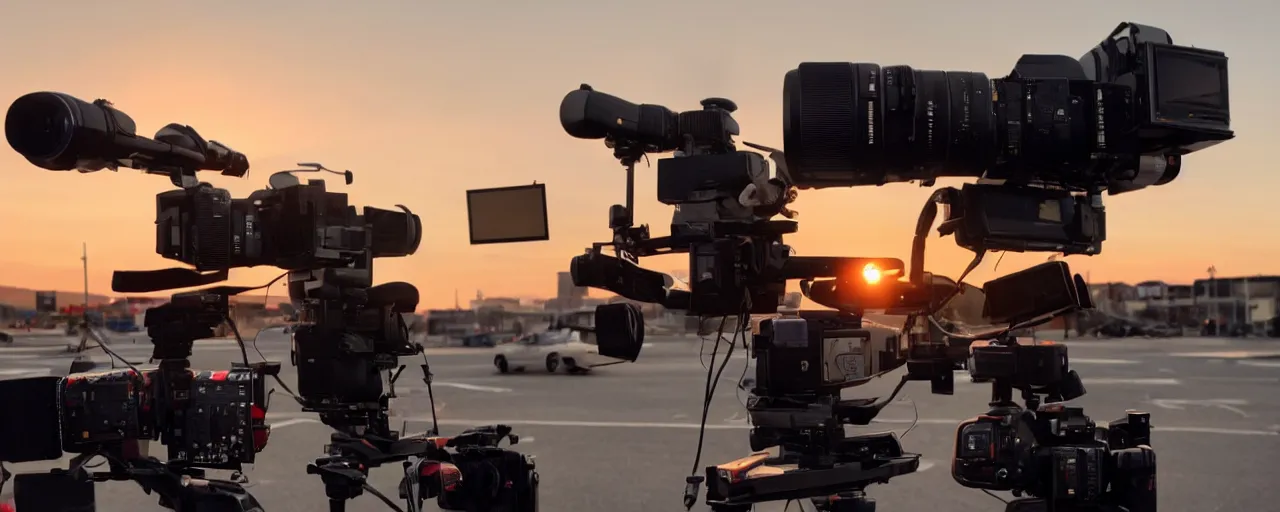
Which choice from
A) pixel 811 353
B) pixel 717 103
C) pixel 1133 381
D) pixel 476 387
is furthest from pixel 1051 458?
pixel 1133 381

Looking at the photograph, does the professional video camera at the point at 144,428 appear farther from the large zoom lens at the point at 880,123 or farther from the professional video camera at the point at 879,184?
the large zoom lens at the point at 880,123

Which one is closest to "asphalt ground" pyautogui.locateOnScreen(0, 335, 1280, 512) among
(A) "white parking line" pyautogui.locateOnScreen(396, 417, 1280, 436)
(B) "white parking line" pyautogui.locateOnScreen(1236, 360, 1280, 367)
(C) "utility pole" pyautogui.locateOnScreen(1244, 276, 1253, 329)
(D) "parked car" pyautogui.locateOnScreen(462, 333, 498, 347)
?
(A) "white parking line" pyautogui.locateOnScreen(396, 417, 1280, 436)

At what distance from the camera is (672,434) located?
11.9 metres

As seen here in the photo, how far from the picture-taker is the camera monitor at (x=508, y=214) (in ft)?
18.2

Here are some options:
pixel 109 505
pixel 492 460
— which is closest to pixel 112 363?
pixel 492 460

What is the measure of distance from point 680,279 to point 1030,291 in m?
1.88

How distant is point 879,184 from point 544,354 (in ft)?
64.5

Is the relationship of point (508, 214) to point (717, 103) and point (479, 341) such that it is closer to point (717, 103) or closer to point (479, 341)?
point (717, 103)

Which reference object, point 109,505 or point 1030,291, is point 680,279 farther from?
point 109,505

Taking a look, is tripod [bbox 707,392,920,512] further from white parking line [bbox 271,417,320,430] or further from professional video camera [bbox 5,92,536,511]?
white parking line [bbox 271,417,320,430]

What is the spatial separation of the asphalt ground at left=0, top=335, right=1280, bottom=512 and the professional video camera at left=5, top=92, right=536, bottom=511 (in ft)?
1.05

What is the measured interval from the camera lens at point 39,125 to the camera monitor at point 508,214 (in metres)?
2.30

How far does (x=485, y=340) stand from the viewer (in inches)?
2030

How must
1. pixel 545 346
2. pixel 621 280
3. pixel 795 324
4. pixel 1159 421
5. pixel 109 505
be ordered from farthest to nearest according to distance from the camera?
1. pixel 545 346
2. pixel 1159 421
3. pixel 109 505
4. pixel 621 280
5. pixel 795 324
